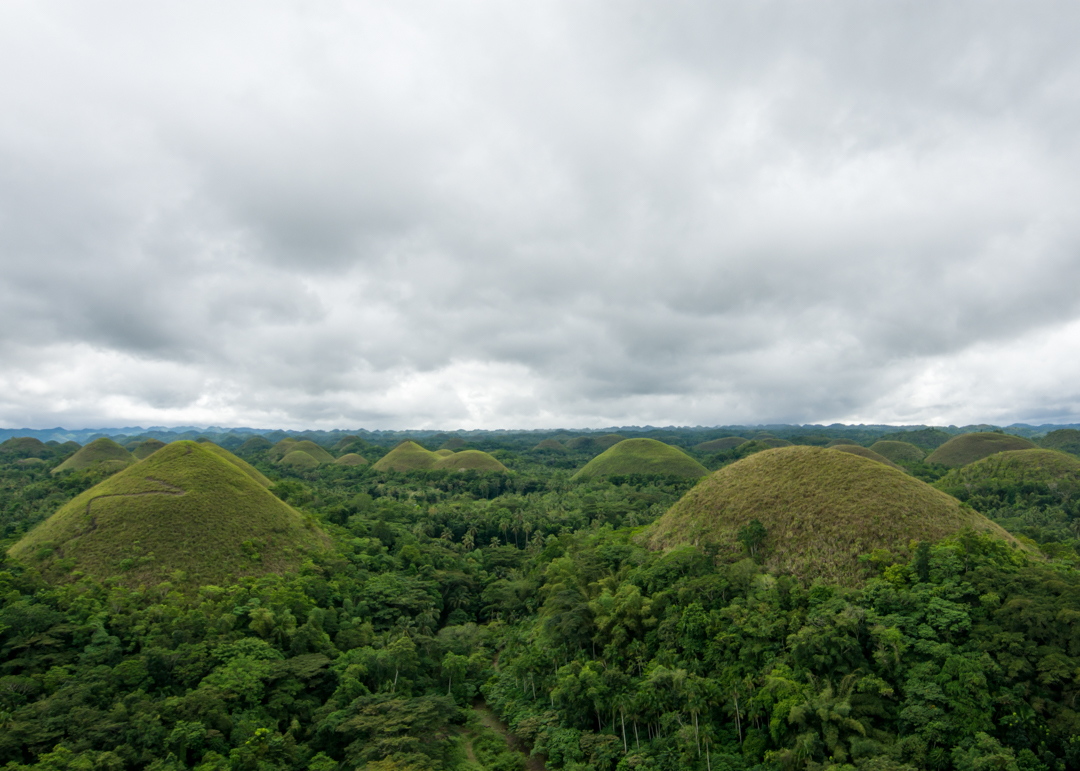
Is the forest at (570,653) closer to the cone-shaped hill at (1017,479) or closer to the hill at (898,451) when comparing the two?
the cone-shaped hill at (1017,479)

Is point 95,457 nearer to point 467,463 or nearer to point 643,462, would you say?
point 467,463

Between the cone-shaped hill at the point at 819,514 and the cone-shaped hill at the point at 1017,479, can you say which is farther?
the cone-shaped hill at the point at 1017,479

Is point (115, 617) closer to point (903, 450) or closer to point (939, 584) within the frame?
point (939, 584)

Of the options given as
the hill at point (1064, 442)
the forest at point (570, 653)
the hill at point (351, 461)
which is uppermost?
the hill at point (1064, 442)

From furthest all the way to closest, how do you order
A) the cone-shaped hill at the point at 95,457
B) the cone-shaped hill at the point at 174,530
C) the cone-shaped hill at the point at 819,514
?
the cone-shaped hill at the point at 95,457, the cone-shaped hill at the point at 174,530, the cone-shaped hill at the point at 819,514

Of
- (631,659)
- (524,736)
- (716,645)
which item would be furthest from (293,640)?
(716,645)

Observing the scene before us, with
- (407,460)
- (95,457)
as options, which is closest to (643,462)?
(407,460)

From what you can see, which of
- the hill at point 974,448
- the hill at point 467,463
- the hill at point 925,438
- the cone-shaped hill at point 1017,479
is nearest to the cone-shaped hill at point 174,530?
the hill at point 467,463
